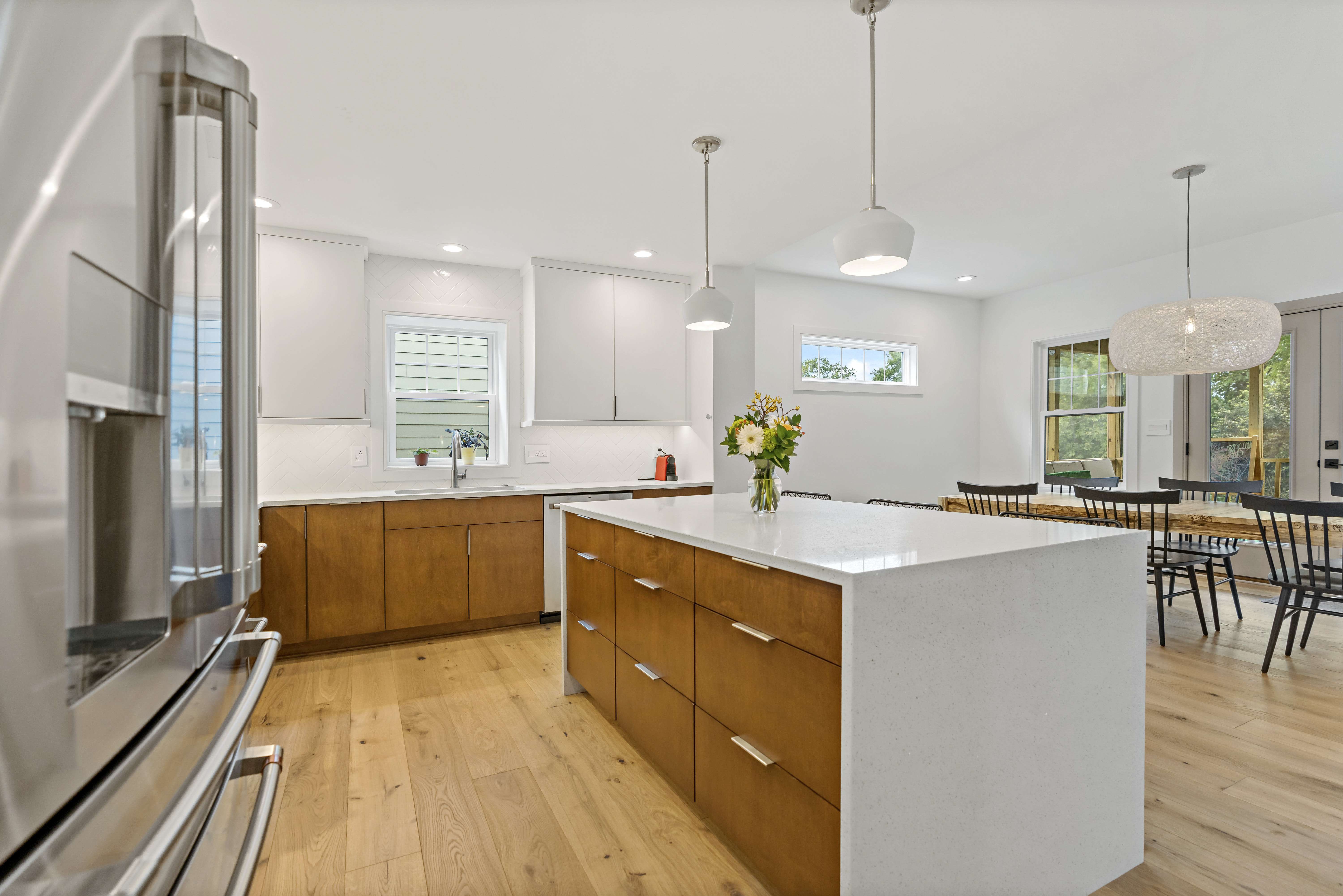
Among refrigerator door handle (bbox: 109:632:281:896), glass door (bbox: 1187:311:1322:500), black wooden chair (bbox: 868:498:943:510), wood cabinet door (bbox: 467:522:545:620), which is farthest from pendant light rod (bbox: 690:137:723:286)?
glass door (bbox: 1187:311:1322:500)

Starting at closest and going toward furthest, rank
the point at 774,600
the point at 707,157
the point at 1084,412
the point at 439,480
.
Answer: the point at 774,600 < the point at 707,157 < the point at 439,480 < the point at 1084,412

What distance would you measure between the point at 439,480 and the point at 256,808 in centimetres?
365

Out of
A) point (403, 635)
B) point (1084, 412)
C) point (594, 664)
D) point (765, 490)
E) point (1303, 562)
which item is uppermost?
point (1084, 412)

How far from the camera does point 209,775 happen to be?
63cm

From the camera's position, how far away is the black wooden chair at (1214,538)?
3.60m

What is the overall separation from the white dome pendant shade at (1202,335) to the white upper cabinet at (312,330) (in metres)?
4.34

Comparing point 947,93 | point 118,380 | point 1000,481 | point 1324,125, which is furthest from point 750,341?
point 118,380

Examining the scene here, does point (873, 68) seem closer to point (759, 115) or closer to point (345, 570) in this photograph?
point (759, 115)

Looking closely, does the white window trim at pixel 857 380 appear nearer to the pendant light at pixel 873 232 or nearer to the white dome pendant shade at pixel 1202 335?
the white dome pendant shade at pixel 1202 335

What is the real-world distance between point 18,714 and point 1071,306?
6.73 metres

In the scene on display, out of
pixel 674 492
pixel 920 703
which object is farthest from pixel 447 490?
pixel 920 703

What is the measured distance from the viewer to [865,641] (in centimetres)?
127

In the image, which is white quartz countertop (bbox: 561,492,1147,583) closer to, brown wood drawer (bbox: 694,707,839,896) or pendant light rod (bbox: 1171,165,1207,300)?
Answer: brown wood drawer (bbox: 694,707,839,896)

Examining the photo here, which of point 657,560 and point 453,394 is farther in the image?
point 453,394
